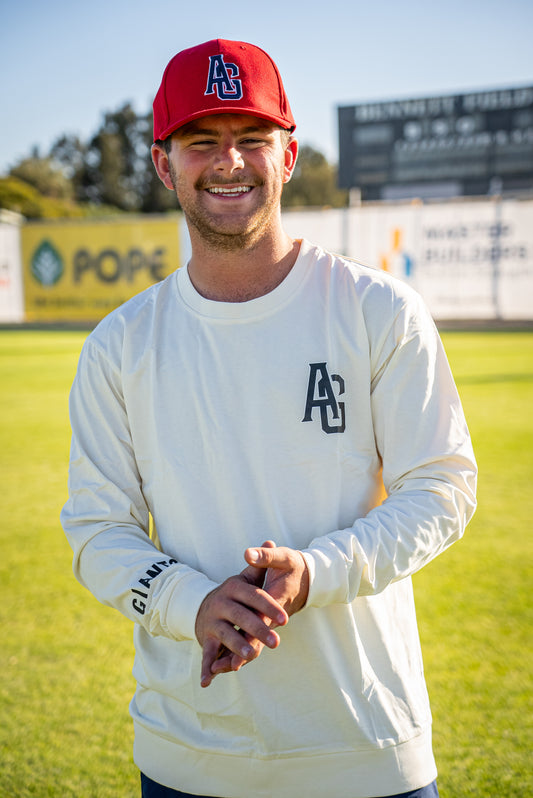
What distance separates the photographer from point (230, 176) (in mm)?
1607

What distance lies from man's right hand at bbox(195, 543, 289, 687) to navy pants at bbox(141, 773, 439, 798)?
0.33 meters

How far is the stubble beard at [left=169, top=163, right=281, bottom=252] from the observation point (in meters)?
1.61

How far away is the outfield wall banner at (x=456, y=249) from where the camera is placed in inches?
663

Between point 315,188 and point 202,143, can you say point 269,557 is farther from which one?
point 315,188

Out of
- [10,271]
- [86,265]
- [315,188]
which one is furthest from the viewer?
[315,188]

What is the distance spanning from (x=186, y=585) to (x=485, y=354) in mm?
11995

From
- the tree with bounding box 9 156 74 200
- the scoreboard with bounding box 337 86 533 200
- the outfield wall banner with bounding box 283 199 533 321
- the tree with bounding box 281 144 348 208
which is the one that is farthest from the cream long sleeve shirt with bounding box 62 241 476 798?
the tree with bounding box 281 144 348 208

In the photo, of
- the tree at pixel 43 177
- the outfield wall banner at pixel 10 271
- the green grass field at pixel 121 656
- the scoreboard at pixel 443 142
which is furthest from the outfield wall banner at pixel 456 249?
the tree at pixel 43 177

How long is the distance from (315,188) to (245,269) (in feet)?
221

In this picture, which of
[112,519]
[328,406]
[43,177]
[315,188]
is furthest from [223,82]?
[315,188]

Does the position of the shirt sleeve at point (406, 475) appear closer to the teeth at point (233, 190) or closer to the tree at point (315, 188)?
the teeth at point (233, 190)

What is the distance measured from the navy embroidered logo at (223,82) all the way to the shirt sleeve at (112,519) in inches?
23.1

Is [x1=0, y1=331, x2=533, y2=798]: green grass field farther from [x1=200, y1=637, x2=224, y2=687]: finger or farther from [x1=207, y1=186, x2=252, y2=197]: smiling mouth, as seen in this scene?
[x1=207, y1=186, x2=252, y2=197]: smiling mouth

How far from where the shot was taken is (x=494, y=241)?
16875 mm
